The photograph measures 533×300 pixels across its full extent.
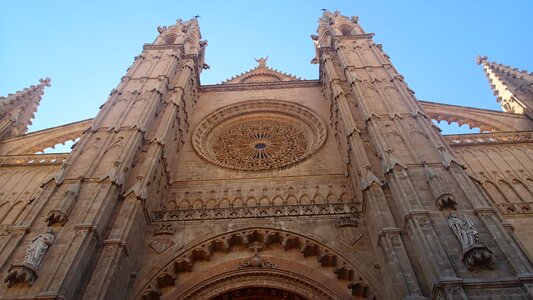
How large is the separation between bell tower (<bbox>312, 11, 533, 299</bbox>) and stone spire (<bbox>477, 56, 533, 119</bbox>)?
6056 mm

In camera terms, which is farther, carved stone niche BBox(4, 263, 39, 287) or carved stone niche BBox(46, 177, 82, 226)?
carved stone niche BBox(46, 177, 82, 226)

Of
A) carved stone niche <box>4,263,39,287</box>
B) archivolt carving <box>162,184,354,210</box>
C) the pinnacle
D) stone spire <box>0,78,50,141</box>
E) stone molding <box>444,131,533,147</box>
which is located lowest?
carved stone niche <box>4,263,39,287</box>

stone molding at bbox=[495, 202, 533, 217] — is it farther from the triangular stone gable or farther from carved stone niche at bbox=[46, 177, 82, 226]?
the triangular stone gable

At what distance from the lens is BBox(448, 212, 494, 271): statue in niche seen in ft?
27.3

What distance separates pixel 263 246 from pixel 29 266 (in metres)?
5.13

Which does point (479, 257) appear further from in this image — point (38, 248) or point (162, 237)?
point (38, 248)

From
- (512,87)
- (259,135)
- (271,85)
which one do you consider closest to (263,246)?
(259,135)

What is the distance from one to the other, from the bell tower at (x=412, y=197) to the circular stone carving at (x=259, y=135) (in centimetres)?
146

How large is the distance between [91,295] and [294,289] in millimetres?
4252

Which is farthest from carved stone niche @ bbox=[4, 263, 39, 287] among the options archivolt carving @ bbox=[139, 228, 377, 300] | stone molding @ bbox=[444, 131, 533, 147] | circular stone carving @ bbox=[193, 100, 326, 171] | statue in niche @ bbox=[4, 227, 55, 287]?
stone molding @ bbox=[444, 131, 533, 147]

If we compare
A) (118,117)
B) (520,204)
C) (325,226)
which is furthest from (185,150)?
(520,204)

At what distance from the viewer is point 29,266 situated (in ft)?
28.2

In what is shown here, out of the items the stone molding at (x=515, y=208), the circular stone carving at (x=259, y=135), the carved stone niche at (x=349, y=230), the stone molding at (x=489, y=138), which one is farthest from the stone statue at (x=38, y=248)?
the stone molding at (x=489, y=138)

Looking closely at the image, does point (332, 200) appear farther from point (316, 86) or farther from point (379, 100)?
point (316, 86)
